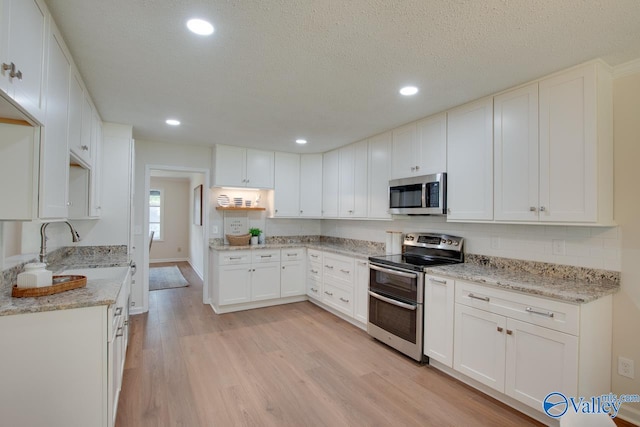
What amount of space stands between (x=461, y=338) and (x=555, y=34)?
217 centimetres

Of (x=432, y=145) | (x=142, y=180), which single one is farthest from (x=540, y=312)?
(x=142, y=180)

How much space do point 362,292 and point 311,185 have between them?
6.85ft

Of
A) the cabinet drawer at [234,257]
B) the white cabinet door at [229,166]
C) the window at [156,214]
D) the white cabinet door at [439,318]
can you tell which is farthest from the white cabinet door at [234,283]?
the window at [156,214]

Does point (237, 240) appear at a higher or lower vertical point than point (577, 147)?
lower

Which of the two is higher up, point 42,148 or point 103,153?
point 103,153

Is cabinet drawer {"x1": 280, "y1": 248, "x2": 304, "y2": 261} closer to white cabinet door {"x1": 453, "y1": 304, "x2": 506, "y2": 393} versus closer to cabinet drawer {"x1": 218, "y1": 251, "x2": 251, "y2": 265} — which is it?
cabinet drawer {"x1": 218, "y1": 251, "x2": 251, "y2": 265}

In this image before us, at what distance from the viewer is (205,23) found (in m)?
1.69


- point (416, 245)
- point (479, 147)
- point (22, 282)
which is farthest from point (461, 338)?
point (22, 282)

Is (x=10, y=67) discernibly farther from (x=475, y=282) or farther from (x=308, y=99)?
(x=475, y=282)

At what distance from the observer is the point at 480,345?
2377 millimetres

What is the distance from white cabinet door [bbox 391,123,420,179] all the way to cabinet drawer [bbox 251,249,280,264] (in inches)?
81.0

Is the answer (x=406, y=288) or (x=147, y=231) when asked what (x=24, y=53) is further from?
(x=147, y=231)

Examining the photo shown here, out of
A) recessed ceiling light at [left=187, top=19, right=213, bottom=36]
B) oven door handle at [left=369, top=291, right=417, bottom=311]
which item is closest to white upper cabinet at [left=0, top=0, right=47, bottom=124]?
recessed ceiling light at [left=187, top=19, right=213, bottom=36]

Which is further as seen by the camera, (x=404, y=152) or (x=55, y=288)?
(x=404, y=152)
